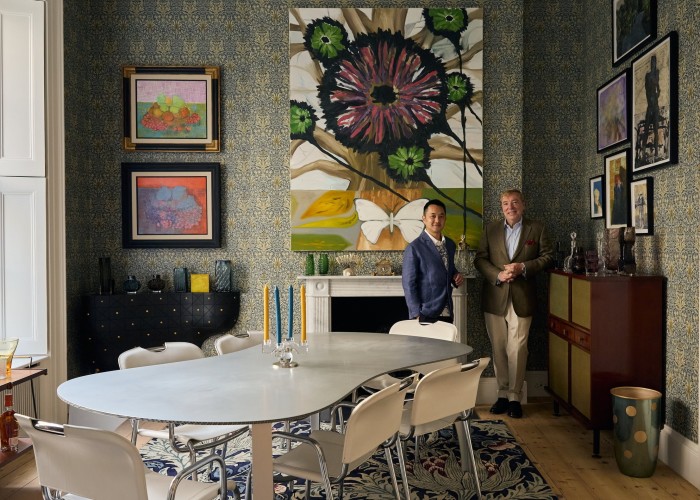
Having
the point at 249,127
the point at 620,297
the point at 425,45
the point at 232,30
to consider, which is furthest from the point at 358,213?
the point at 620,297

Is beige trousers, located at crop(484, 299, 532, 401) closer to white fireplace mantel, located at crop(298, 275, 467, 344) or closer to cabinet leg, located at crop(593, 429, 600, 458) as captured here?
white fireplace mantel, located at crop(298, 275, 467, 344)

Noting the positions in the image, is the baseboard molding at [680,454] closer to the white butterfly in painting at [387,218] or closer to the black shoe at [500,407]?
the black shoe at [500,407]

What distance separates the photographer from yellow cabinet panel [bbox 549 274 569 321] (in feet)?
15.6

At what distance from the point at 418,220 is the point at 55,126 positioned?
3.00 m

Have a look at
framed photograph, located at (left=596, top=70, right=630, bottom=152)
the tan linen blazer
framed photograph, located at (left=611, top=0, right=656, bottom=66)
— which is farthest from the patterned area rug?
framed photograph, located at (left=611, top=0, right=656, bottom=66)

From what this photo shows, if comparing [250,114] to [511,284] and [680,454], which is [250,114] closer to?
[511,284]

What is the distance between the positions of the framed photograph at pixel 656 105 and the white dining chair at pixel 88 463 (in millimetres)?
3504

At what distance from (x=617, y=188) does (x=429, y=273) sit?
1.59 m

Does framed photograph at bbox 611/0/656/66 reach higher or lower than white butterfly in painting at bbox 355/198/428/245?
higher

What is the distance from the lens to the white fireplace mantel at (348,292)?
5496 mm

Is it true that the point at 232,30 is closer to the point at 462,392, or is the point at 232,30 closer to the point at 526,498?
the point at 462,392

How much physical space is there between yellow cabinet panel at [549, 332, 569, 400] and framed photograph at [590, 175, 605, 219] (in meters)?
1.11

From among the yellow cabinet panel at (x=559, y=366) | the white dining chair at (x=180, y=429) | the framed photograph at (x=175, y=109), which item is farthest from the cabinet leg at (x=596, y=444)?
the framed photograph at (x=175, y=109)

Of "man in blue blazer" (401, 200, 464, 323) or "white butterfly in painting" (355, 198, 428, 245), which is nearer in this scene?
"man in blue blazer" (401, 200, 464, 323)
